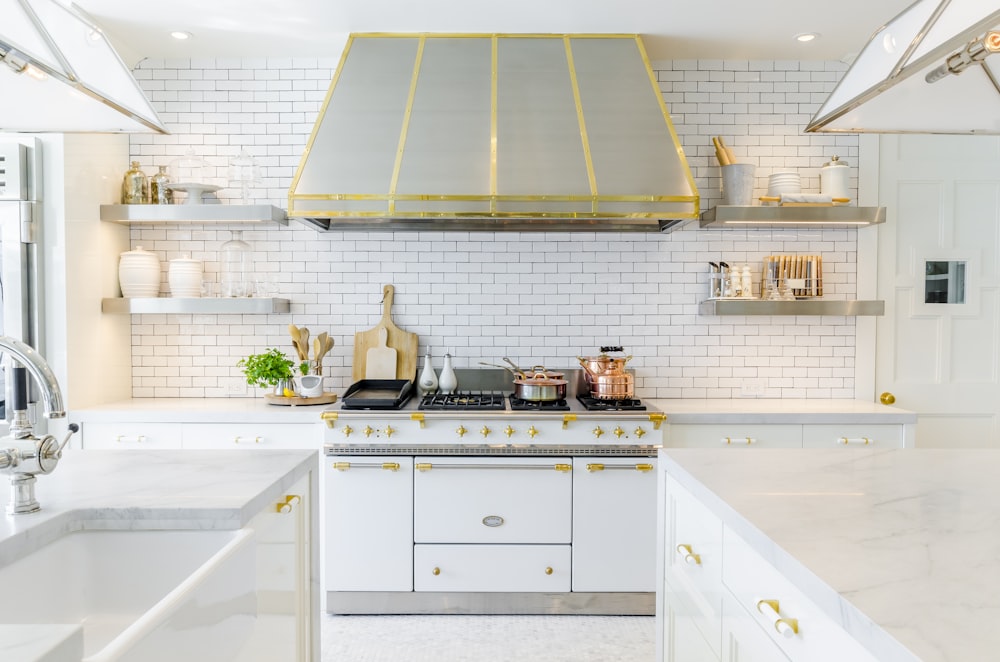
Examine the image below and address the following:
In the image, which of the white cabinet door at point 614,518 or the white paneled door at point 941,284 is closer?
the white cabinet door at point 614,518

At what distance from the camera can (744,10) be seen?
3244mm

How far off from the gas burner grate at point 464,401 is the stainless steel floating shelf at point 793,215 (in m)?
1.51

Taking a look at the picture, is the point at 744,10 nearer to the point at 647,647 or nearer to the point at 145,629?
the point at 647,647

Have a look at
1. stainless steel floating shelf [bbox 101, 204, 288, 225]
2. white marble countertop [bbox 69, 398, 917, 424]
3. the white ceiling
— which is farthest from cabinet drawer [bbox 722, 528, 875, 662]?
stainless steel floating shelf [bbox 101, 204, 288, 225]

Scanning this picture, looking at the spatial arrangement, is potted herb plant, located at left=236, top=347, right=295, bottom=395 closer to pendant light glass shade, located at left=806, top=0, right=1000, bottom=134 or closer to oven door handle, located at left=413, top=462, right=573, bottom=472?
oven door handle, located at left=413, top=462, right=573, bottom=472

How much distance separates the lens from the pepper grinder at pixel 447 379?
12.3 feet

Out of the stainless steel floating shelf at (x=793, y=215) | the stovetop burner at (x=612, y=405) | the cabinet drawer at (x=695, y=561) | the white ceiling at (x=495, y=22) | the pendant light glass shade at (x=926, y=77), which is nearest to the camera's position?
the pendant light glass shade at (x=926, y=77)

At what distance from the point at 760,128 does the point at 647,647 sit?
2.84m

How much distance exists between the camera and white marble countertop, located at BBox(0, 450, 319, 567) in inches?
56.2

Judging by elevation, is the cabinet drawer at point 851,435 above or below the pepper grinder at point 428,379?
below

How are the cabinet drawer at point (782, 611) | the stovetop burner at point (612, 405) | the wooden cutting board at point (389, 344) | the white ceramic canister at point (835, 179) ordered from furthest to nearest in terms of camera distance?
the wooden cutting board at point (389, 344), the white ceramic canister at point (835, 179), the stovetop burner at point (612, 405), the cabinet drawer at point (782, 611)

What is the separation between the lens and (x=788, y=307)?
3.66 metres

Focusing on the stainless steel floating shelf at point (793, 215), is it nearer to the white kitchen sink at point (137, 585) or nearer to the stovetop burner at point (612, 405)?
the stovetop burner at point (612, 405)

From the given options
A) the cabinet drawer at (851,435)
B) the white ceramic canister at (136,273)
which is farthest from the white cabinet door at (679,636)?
the white ceramic canister at (136,273)
